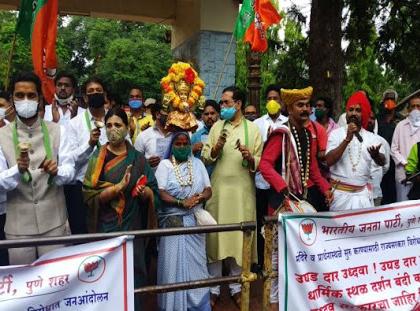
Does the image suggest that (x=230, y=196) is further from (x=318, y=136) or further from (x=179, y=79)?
(x=179, y=79)

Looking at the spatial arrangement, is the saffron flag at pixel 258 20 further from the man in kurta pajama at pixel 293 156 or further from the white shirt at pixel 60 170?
the white shirt at pixel 60 170

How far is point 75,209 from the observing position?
4.27 meters

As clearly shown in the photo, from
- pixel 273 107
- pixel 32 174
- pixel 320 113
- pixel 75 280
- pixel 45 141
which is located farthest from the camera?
pixel 320 113

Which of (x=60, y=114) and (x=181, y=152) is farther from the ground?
(x=60, y=114)

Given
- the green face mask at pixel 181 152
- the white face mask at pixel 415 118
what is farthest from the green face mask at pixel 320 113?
the green face mask at pixel 181 152

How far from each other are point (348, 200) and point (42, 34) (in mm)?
3217

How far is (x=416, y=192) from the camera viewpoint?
17.1 feet

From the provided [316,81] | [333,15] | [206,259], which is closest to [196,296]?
[206,259]

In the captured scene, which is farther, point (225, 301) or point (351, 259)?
point (225, 301)

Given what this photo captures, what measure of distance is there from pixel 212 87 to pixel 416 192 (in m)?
5.13

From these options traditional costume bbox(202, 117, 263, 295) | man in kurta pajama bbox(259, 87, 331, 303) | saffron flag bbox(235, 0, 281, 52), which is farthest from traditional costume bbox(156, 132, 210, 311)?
saffron flag bbox(235, 0, 281, 52)

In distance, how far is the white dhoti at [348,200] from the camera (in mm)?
4688

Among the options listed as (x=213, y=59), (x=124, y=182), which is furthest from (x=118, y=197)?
(x=213, y=59)

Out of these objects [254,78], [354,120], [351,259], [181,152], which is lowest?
[351,259]
